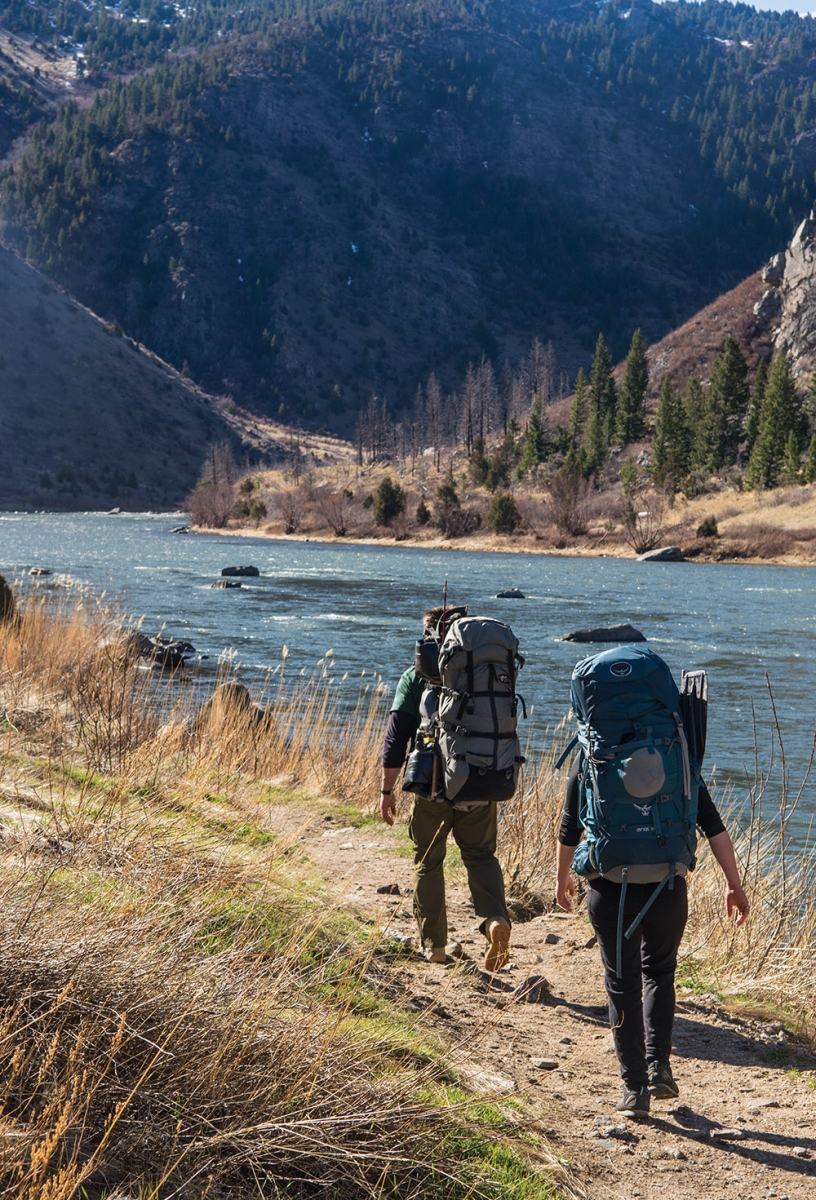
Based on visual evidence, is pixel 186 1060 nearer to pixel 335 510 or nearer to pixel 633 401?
pixel 335 510

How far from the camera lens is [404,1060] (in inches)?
132

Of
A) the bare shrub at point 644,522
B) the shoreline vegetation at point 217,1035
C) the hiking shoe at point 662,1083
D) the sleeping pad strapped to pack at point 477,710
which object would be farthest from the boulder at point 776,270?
the hiking shoe at point 662,1083

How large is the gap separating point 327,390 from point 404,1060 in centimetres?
17697

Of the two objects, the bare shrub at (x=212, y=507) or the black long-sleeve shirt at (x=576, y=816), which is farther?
the bare shrub at (x=212, y=507)

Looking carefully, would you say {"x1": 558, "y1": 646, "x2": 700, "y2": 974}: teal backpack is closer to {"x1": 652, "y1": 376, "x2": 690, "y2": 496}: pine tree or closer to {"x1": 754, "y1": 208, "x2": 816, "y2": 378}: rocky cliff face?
{"x1": 652, "y1": 376, "x2": 690, "y2": 496}: pine tree

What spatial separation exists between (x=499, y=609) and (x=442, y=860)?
899 inches

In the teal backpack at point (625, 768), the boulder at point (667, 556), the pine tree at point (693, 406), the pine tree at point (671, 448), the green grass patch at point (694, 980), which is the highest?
the pine tree at point (693, 406)

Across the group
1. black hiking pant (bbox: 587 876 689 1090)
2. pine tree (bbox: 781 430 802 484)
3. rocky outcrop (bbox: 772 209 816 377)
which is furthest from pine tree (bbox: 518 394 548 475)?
black hiking pant (bbox: 587 876 689 1090)

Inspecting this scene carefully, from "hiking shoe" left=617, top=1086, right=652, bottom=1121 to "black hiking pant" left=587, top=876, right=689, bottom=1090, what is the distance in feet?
0.07

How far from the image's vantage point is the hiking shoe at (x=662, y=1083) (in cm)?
378

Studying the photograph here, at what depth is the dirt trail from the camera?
3.43m

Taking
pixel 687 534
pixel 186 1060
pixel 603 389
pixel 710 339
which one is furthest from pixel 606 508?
pixel 186 1060

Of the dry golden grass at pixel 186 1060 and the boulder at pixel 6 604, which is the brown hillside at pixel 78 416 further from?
the dry golden grass at pixel 186 1060

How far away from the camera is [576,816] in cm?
391
